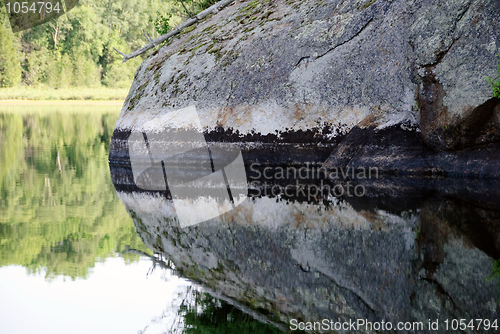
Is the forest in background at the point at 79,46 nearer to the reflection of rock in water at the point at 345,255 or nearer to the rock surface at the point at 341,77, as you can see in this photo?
the rock surface at the point at 341,77

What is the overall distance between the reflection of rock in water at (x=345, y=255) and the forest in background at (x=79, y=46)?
4433 cm

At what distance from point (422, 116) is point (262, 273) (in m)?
5.47

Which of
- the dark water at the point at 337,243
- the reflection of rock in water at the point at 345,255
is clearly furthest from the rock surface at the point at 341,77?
the reflection of rock in water at the point at 345,255

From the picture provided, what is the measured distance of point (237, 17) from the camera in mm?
11656

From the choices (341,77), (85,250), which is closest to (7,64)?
(341,77)

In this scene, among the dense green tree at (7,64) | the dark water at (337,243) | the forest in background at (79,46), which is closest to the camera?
the dark water at (337,243)

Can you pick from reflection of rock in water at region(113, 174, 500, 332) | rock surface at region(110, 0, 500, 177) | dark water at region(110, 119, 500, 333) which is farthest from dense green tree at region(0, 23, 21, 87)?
reflection of rock in water at region(113, 174, 500, 332)

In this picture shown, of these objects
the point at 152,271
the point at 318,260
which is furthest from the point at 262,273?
the point at 152,271

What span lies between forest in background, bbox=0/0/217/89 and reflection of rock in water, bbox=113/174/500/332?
44326mm

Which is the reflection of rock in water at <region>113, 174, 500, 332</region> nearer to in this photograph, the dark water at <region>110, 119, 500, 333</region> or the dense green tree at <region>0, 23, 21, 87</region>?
the dark water at <region>110, 119, 500, 333</region>

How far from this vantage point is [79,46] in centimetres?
5647

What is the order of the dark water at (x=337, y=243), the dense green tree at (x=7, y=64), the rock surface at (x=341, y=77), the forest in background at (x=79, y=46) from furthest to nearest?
1. the forest in background at (x=79, y=46)
2. the dense green tree at (x=7, y=64)
3. the rock surface at (x=341, y=77)
4. the dark water at (x=337, y=243)

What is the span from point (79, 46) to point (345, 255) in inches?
2231

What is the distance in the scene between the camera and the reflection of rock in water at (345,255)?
3322mm
